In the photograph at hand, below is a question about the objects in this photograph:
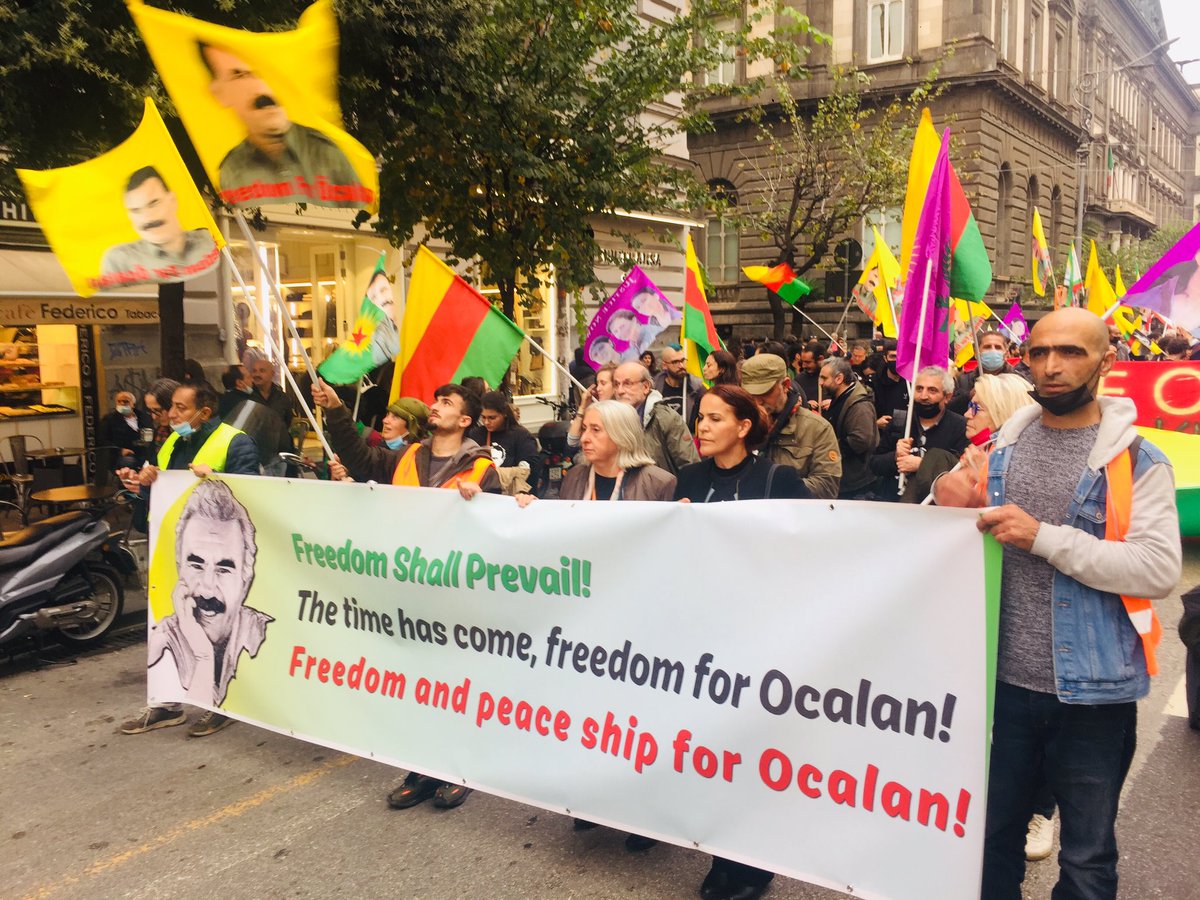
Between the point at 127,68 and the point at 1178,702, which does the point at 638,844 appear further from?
the point at 127,68

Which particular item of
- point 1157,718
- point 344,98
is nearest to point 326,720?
point 1157,718

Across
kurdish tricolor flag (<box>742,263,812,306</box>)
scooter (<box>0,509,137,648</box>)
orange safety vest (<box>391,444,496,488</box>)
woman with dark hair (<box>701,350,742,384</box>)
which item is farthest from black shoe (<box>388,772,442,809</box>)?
kurdish tricolor flag (<box>742,263,812,306</box>)

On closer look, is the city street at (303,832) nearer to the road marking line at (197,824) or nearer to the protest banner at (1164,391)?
the road marking line at (197,824)

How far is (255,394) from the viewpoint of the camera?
901 centimetres

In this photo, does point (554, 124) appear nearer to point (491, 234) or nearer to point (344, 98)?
point (491, 234)

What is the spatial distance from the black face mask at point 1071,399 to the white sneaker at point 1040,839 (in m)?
1.82

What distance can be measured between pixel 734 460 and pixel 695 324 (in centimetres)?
502

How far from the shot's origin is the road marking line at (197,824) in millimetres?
3604

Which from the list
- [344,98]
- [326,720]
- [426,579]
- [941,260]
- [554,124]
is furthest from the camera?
[554,124]

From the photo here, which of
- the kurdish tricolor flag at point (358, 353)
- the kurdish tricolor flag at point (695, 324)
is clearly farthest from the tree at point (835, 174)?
the kurdish tricolor flag at point (358, 353)

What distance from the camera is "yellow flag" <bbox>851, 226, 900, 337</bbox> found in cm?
1134

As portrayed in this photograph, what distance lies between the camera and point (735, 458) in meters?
3.73

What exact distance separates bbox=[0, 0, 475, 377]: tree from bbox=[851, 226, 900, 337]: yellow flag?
17.7 ft

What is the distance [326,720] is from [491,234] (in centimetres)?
690
